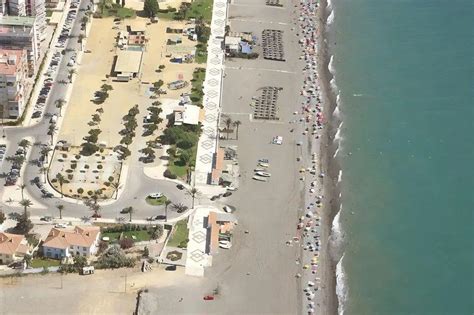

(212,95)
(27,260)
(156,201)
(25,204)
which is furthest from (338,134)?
(27,260)

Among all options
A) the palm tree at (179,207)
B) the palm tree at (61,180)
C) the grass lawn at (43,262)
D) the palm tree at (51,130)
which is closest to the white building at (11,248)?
the grass lawn at (43,262)

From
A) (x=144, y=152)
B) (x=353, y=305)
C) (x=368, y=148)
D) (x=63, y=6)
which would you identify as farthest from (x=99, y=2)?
(x=353, y=305)

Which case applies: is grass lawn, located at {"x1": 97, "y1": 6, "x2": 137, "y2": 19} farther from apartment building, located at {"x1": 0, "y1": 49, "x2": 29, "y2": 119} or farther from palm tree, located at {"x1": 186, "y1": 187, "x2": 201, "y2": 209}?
palm tree, located at {"x1": 186, "y1": 187, "x2": 201, "y2": 209}

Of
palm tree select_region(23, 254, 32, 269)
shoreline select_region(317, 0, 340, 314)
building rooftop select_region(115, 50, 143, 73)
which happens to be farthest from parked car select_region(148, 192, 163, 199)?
building rooftop select_region(115, 50, 143, 73)

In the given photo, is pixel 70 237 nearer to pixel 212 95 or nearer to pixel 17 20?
pixel 212 95

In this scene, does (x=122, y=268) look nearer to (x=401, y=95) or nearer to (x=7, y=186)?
(x=7, y=186)

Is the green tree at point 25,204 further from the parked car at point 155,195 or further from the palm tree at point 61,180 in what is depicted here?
the parked car at point 155,195
